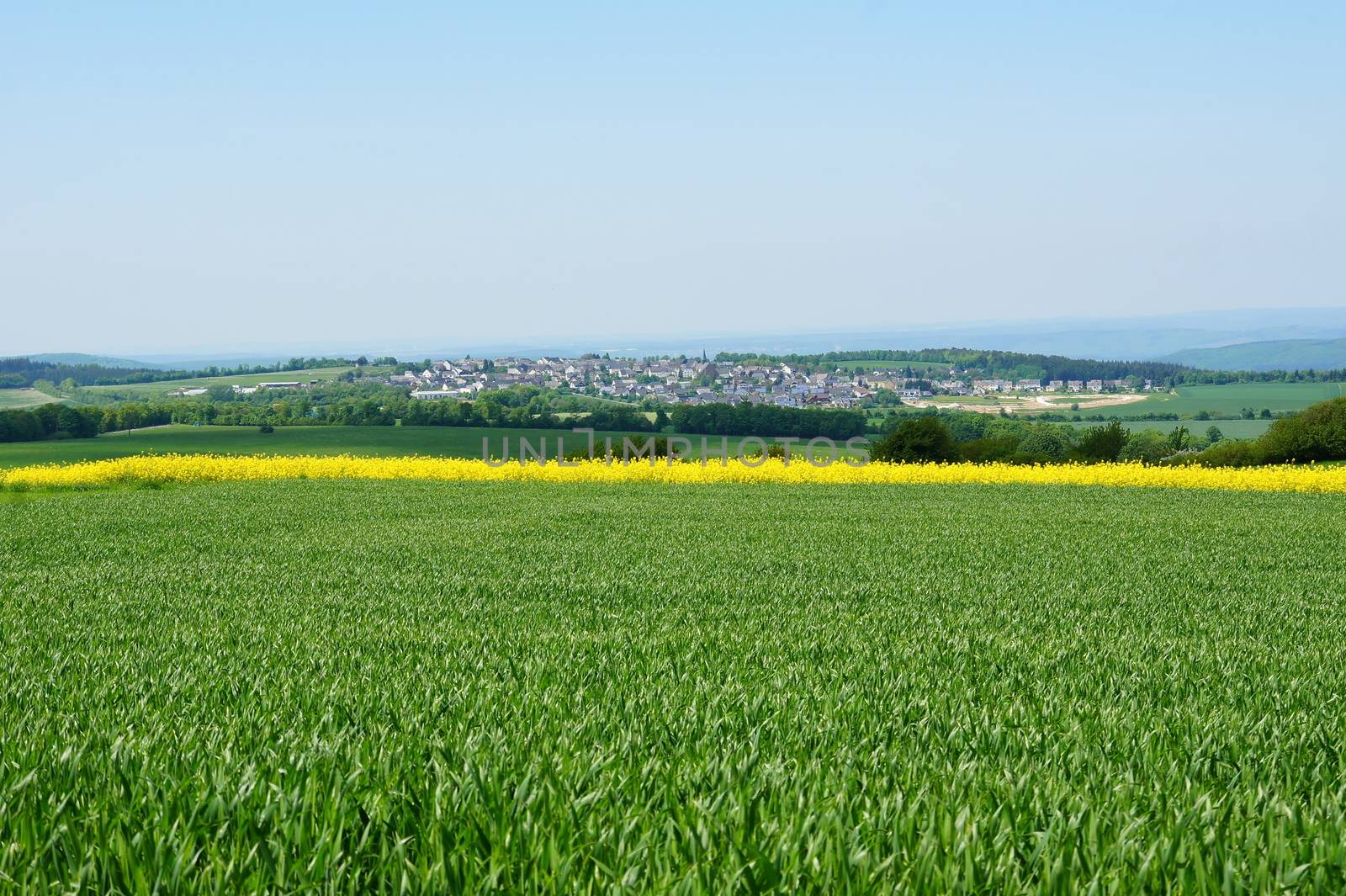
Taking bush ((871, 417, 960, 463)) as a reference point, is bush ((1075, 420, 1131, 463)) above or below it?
below

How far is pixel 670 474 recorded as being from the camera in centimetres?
3834

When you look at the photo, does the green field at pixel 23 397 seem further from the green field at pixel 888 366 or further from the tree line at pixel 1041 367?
the green field at pixel 888 366

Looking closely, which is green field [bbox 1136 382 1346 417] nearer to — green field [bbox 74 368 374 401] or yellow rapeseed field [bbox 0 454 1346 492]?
yellow rapeseed field [bbox 0 454 1346 492]

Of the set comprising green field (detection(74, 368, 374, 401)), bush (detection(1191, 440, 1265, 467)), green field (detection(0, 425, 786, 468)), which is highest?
green field (detection(74, 368, 374, 401))

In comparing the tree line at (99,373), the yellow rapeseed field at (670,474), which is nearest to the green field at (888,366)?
the tree line at (99,373)

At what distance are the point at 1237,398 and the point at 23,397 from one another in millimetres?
152244

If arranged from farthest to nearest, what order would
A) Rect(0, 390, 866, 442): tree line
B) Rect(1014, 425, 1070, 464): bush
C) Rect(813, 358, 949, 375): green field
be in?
Rect(813, 358, 949, 375): green field, Rect(1014, 425, 1070, 464): bush, Rect(0, 390, 866, 442): tree line

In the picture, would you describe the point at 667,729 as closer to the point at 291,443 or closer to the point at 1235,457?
the point at 291,443

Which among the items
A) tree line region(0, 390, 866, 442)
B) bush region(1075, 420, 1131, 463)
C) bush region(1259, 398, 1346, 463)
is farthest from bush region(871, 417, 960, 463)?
bush region(1075, 420, 1131, 463)

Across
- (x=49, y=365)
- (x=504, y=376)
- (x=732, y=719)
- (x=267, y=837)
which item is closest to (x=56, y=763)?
(x=267, y=837)

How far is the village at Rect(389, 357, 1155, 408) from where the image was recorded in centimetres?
10100

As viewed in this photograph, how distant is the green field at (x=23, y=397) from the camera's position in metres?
95.6

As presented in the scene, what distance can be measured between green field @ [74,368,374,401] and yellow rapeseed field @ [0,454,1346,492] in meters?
66.6

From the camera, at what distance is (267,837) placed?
2.91 m
